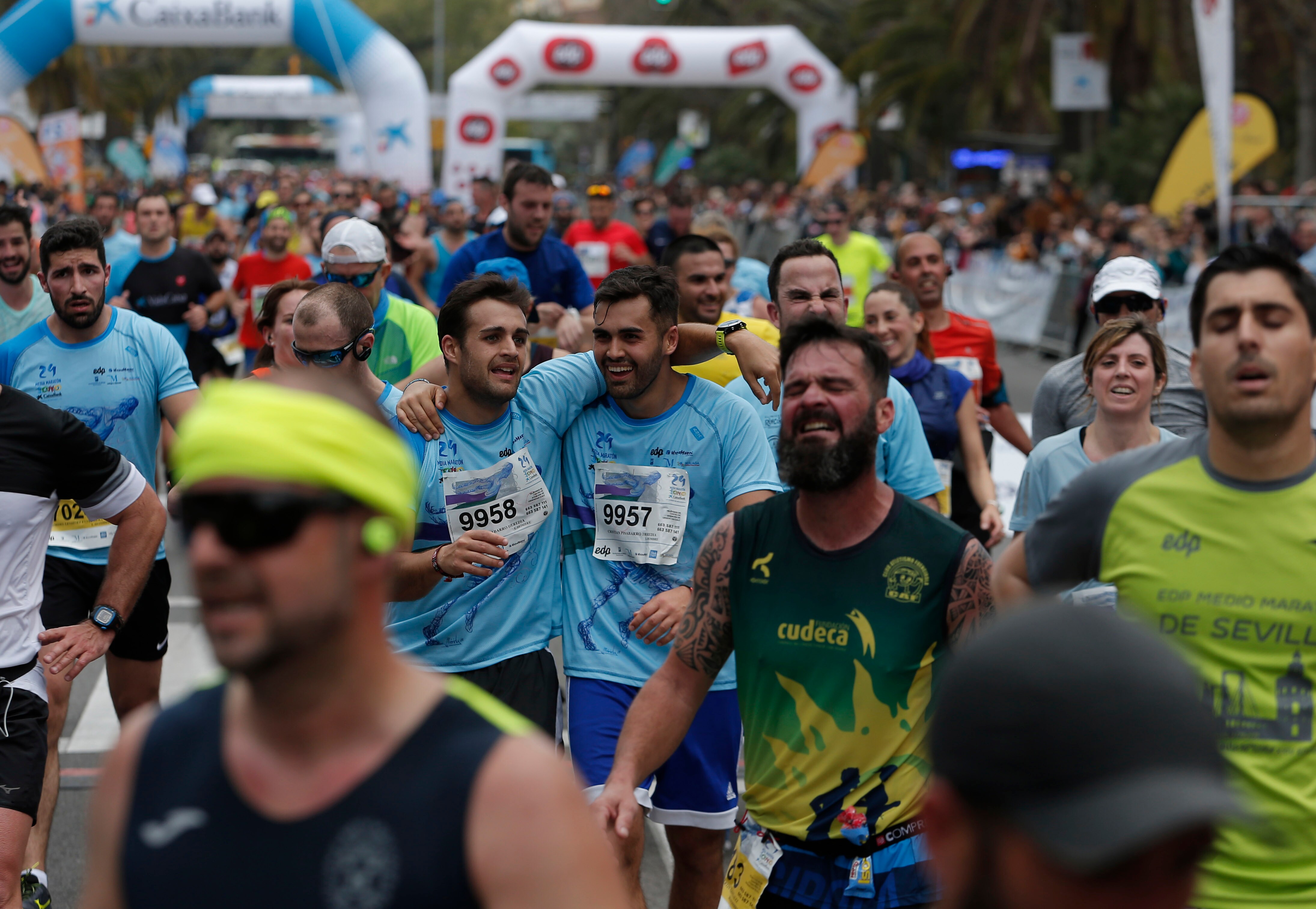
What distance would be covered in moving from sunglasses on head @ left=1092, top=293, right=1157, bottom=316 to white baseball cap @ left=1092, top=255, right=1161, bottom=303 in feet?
0.05

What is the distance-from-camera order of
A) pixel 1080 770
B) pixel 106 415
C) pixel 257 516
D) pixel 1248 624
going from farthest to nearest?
pixel 106 415
pixel 1248 624
pixel 257 516
pixel 1080 770

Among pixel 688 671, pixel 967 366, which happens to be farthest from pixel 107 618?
pixel 967 366

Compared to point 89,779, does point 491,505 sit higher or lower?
higher

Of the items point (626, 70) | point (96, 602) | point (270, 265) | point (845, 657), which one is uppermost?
point (626, 70)

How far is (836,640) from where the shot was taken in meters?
3.32

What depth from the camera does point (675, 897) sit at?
4.70 meters

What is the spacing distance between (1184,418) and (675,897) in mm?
2538

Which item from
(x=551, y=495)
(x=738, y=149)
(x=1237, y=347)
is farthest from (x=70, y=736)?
(x=738, y=149)

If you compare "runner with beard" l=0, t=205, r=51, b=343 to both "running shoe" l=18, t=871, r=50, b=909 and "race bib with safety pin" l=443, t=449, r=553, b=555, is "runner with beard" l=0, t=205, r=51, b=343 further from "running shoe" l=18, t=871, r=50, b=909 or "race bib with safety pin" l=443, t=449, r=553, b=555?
"race bib with safety pin" l=443, t=449, r=553, b=555

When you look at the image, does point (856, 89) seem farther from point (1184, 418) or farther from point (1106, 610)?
point (1106, 610)

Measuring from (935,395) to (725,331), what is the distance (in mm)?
1685

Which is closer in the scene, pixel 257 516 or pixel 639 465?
pixel 257 516

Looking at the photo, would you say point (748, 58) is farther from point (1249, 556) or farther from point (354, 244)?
point (1249, 556)

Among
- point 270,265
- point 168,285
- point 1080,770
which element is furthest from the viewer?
point 270,265
